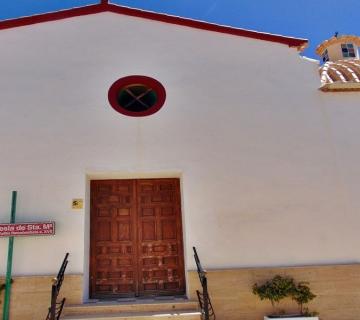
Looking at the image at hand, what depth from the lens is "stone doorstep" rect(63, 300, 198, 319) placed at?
6.26 m

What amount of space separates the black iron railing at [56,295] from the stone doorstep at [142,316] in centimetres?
24

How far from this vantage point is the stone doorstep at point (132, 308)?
6262 millimetres

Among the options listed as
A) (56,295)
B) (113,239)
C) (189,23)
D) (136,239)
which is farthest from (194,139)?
(56,295)

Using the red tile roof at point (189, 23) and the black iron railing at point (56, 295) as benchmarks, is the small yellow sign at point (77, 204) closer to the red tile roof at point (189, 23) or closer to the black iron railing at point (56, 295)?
the black iron railing at point (56, 295)

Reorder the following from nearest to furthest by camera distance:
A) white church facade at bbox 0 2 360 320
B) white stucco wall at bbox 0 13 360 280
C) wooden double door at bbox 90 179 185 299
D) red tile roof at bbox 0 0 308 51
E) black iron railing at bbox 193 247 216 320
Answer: black iron railing at bbox 193 247 216 320 → white church facade at bbox 0 2 360 320 → white stucco wall at bbox 0 13 360 280 → wooden double door at bbox 90 179 185 299 → red tile roof at bbox 0 0 308 51

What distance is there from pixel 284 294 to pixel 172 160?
3.16 meters

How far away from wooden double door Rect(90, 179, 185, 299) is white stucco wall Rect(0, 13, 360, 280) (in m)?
0.47

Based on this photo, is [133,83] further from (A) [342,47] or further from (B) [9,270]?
(A) [342,47]

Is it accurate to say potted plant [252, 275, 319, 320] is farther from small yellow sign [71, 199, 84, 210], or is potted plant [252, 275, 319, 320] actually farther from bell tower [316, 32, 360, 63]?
bell tower [316, 32, 360, 63]

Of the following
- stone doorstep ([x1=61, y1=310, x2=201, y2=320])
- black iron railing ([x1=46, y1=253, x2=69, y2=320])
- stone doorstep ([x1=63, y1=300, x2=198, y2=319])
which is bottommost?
stone doorstep ([x1=61, y1=310, x2=201, y2=320])

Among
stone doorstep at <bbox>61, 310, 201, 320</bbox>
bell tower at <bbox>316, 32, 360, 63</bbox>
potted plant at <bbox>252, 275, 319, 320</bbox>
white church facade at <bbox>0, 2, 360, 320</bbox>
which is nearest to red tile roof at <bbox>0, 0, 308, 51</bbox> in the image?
white church facade at <bbox>0, 2, 360, 320</bbox>

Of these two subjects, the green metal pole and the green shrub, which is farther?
the green shrub

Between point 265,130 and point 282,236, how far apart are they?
2180 mm

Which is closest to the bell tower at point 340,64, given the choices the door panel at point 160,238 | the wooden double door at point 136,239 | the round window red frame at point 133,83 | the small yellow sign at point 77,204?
the round window red frame at point 133,83
